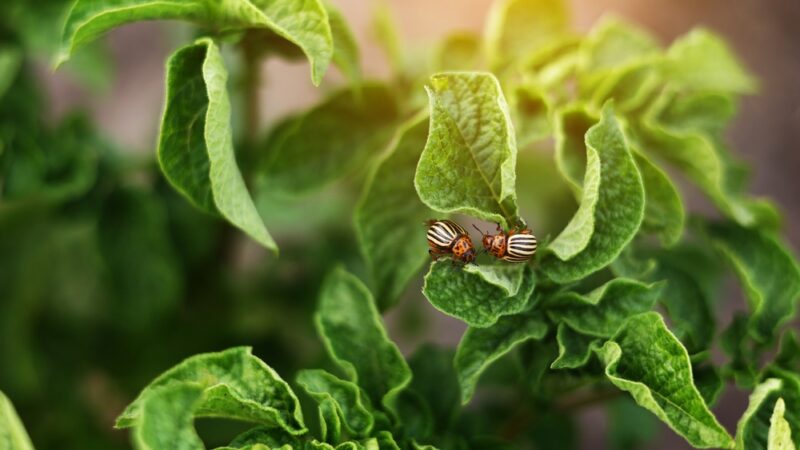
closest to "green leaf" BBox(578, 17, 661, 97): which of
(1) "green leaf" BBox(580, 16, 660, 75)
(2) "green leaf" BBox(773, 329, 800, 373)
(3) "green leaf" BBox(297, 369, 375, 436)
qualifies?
(1) "green leaf" BBox(580, 16, 660, 75)

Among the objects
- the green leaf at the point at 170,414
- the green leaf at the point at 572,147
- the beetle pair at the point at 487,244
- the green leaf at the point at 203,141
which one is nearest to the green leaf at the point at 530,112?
the green leaf at the point at 572,147

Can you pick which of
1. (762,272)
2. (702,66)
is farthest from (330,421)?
(702,66)

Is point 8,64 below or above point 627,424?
above

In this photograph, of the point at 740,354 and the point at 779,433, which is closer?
the point at 779,433

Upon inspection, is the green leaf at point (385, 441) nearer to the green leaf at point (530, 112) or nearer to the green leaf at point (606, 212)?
the green leaf at point (606, 212)

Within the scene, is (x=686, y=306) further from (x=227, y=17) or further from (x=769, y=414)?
(x=227, y=17)

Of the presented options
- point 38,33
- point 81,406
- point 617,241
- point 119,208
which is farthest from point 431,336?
point 617,241
